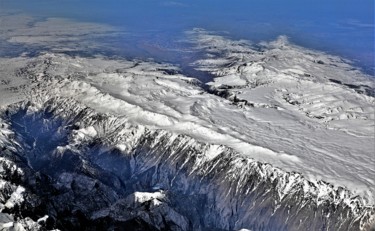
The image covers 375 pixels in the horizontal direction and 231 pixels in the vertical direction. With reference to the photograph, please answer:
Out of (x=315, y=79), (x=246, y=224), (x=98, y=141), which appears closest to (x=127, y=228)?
(x=246, y=224)

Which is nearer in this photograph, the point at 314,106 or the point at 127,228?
the point at 127,228

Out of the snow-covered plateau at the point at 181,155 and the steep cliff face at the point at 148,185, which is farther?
the snow-covered plateau at the point at 181,155

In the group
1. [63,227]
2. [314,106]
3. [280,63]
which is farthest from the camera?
[280,63]

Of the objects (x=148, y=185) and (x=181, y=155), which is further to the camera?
(x=181, y=155)

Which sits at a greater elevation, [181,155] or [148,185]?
[181,155]

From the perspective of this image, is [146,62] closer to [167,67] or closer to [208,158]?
[167,67]
